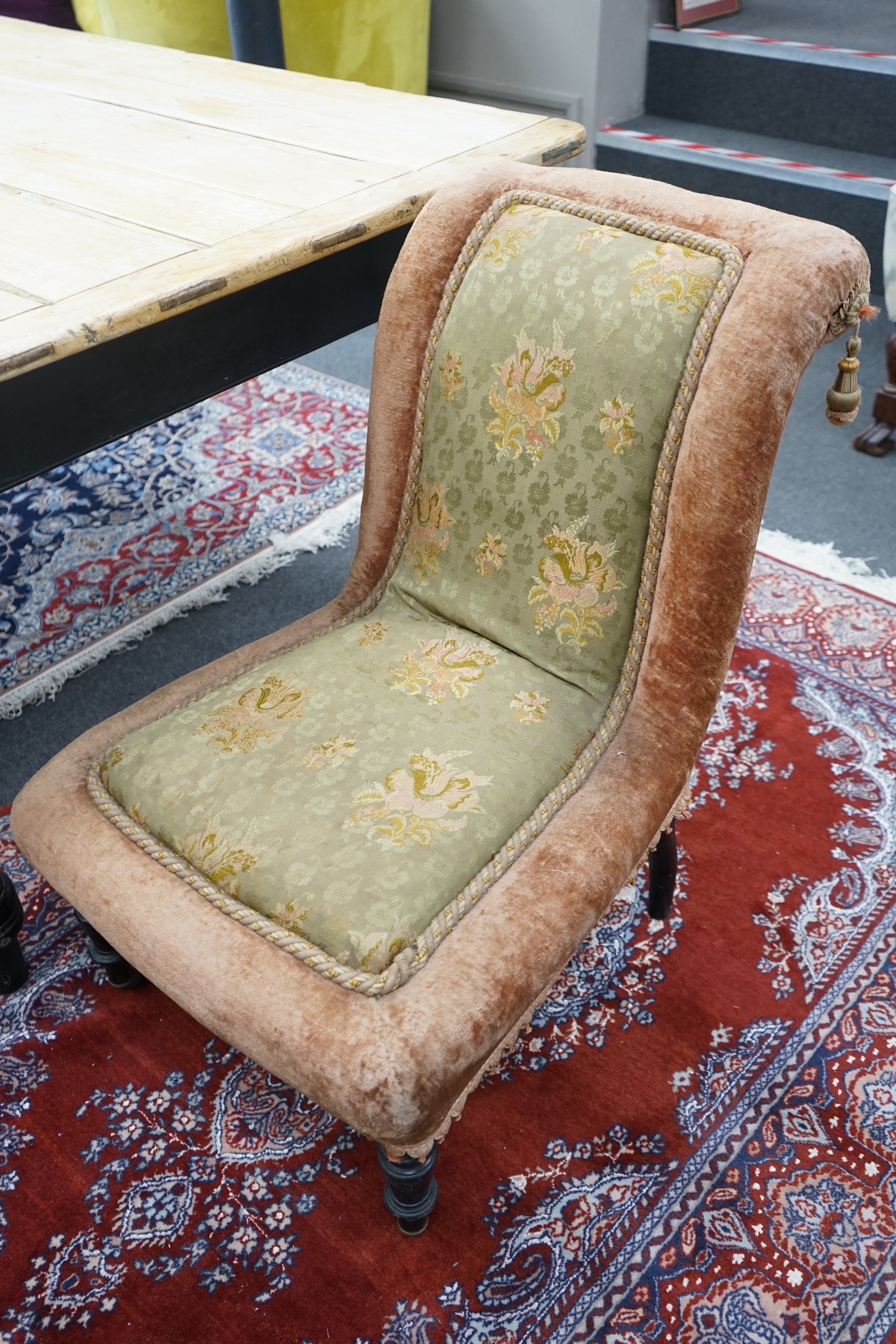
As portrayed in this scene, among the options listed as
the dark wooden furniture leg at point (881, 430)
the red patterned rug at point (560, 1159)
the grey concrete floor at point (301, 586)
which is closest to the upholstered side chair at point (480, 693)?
the red patterned rug at point (560, 1159)

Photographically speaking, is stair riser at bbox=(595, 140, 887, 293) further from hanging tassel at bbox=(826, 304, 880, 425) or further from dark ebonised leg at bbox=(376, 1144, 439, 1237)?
dark ebonised leg at bbox=(376, 1144, 439, 1237)

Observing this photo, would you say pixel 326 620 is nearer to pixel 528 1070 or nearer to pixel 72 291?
pixel 72 291

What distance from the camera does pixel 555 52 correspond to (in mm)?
3281

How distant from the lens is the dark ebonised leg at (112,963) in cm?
132

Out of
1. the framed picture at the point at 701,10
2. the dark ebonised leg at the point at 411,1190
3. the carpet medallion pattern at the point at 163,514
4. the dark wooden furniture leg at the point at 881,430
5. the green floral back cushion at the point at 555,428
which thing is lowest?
the dark ebonised leg at the point at 411,1190

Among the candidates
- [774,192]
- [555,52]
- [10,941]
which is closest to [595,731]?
[10,941]

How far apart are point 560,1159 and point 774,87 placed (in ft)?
10.4

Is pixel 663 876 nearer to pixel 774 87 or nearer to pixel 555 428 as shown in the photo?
pixel 555 428

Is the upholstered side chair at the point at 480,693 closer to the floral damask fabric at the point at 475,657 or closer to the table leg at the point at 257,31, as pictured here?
the floral damask fabric at the point at 475,657

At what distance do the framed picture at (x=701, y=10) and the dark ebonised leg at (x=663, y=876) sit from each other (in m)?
3.00

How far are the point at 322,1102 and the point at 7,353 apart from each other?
Result: 0.75 metres

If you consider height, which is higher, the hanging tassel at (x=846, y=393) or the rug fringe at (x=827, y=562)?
the hanging tassel at (x=846, y=393)

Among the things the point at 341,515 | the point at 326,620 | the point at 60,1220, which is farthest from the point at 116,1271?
the point at 341,515

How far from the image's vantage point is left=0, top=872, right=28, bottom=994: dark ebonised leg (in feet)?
4.34
